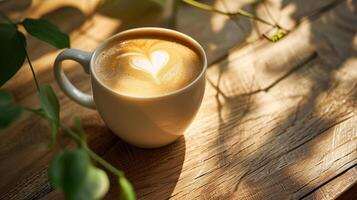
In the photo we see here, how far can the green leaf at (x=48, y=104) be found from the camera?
0.47 metres

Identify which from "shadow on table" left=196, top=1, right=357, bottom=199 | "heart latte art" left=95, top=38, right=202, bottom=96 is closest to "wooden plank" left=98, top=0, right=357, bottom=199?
"shadow on table" left=196, top=1, right=357, bottom=199

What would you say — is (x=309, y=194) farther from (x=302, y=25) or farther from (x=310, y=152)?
(x=302, y=25)

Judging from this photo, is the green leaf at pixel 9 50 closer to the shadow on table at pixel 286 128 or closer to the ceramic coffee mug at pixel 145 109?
the ceramic coffee mug at pixel 145 109

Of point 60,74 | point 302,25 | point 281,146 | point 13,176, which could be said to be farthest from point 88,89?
point 302,25

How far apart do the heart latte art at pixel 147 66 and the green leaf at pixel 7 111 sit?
0.22 m

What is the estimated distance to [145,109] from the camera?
0.64 meters

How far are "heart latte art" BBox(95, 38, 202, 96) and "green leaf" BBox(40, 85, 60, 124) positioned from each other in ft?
0.59

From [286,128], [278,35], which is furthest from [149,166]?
[278,35]

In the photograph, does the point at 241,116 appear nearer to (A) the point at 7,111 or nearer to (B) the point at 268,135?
(B) the point at 268,135

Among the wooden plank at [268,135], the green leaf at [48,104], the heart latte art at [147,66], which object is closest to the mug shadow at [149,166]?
the wooden plank at [268,135]

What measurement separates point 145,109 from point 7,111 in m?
0.22

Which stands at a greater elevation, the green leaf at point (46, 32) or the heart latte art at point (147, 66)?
the green leaf at point (46, 32)

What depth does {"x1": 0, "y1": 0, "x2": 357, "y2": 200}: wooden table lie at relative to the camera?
2.31 ft

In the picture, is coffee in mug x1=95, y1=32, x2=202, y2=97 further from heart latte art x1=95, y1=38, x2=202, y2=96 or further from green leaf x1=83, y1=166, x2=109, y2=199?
green leaf x1=83, y1=166, x2=109, y2=199
